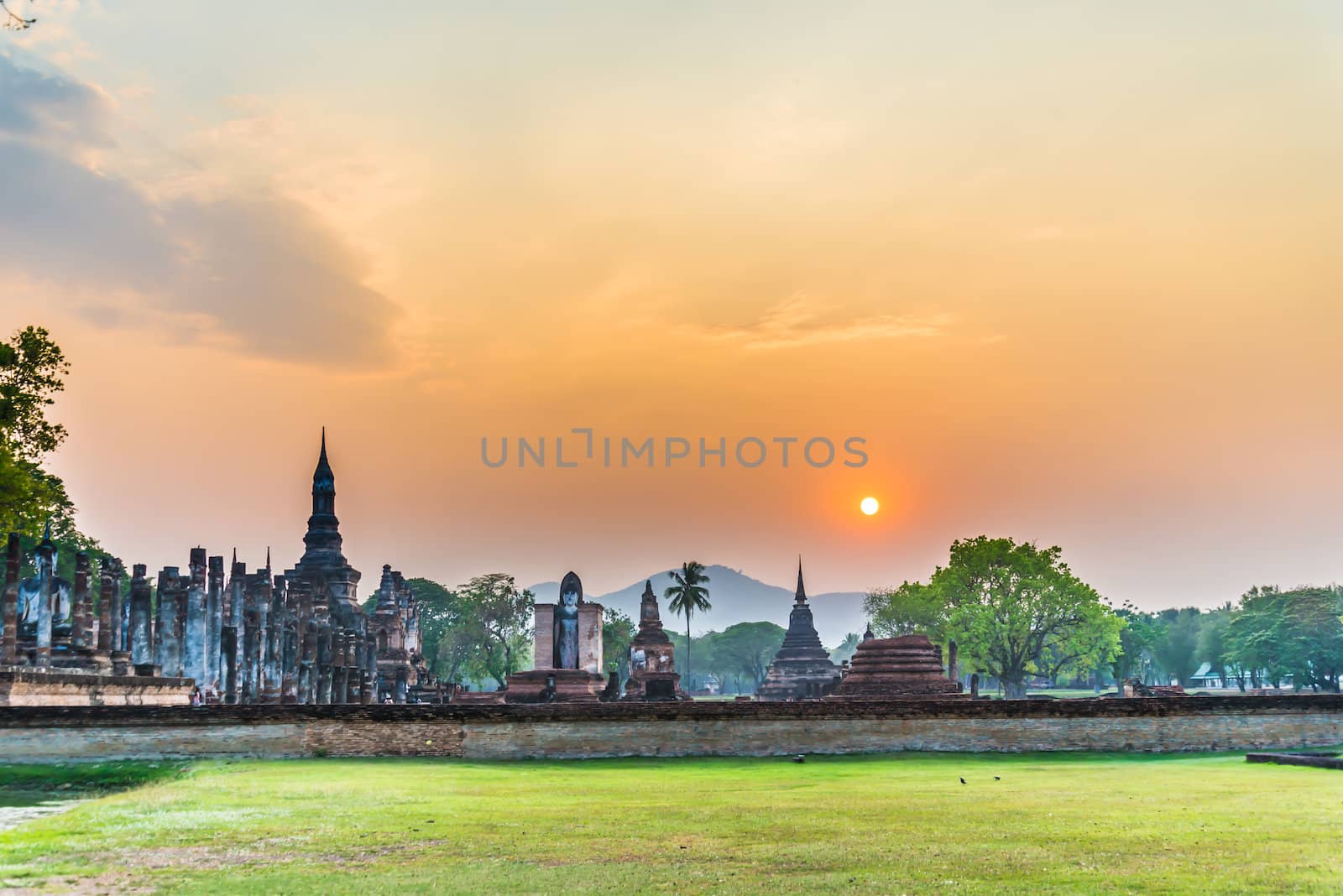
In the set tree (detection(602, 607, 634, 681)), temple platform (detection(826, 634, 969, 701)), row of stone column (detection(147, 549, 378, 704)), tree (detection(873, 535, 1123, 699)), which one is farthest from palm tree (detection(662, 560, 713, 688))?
temple platform (detection(826, 634, 969, 701))

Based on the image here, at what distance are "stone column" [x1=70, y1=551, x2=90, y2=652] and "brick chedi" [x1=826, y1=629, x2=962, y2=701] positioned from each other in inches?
872

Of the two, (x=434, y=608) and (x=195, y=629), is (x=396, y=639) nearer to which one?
(x=195, y=629)

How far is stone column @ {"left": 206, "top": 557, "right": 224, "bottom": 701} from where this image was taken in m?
42.7

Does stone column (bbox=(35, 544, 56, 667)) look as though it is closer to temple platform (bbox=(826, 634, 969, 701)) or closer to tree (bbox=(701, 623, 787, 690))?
temple platform (bbox=(826, 634, 969, 701))

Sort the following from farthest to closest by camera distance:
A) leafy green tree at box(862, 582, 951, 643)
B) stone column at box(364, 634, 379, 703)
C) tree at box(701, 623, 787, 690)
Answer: tree at box(701, 623, 787, 690) < leafy green tree at box(862, 582, 951, 643) < stone column at box(364, 634, 379, 703)

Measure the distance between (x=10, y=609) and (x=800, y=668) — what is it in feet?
186

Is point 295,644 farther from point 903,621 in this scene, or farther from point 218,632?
point 903,621

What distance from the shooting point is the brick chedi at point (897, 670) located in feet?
140

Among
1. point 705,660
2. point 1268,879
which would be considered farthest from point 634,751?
point 705,660

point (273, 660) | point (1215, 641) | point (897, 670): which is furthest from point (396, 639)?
point (1215, 641)

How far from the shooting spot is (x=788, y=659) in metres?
85.0

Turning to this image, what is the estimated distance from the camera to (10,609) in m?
33.0

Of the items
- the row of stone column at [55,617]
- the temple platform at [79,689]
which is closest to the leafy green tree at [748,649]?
the row of stone column at [55,617]

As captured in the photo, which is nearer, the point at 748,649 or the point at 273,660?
the point at 273,660
